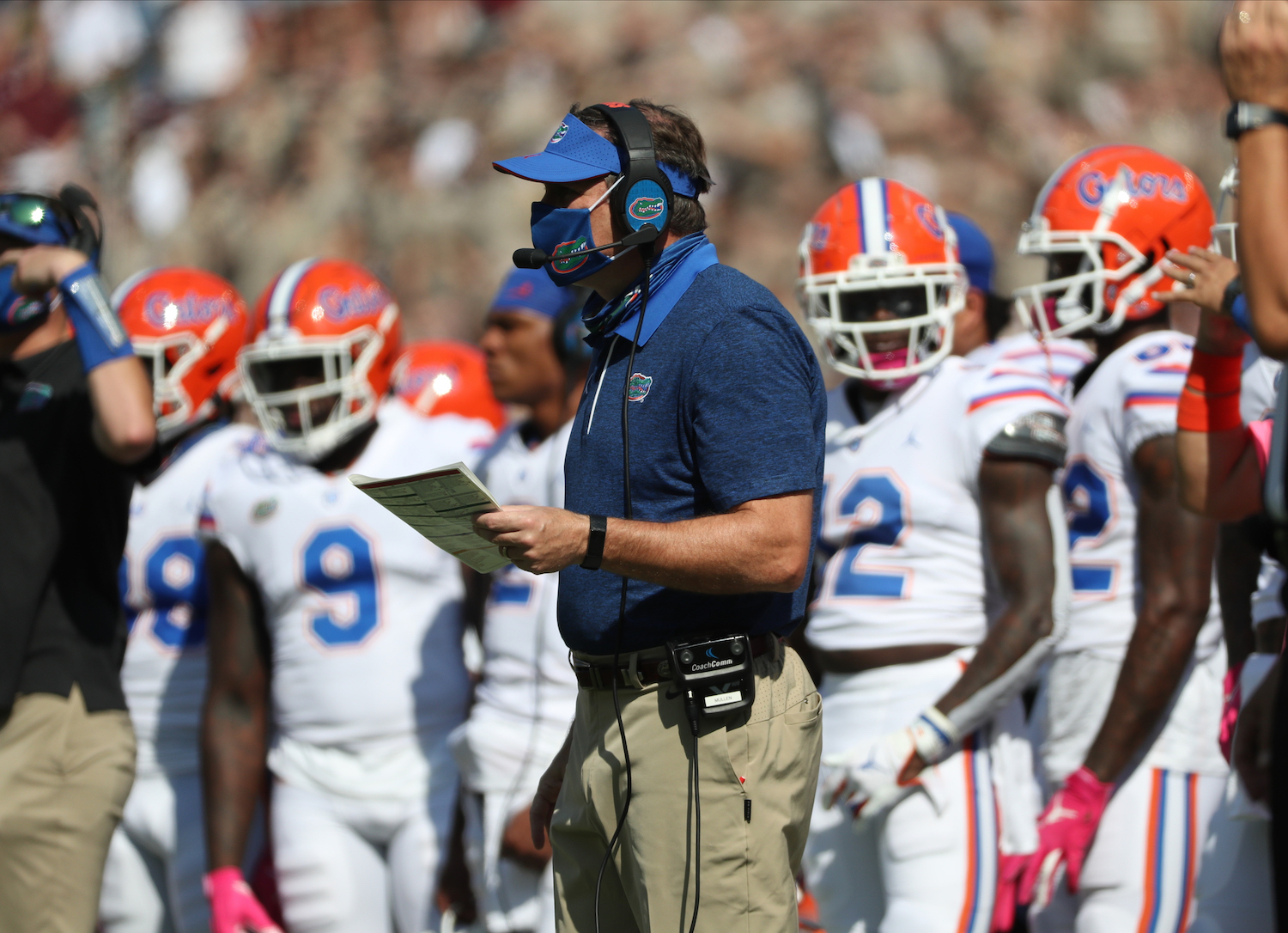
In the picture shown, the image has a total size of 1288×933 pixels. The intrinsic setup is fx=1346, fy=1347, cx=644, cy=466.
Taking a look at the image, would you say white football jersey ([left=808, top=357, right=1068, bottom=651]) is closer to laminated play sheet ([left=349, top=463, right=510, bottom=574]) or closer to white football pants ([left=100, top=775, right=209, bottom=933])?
laminated play sheet ([left=349, top=463, right=510, bottom=574])

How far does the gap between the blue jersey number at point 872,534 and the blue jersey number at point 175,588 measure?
7.04 ft

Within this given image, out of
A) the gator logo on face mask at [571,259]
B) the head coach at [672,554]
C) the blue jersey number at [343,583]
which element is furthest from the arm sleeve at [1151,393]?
the blue jersey number at [343,583]

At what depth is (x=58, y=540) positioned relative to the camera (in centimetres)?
316

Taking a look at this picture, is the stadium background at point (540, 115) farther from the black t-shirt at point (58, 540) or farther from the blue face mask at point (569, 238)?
the blue face mask at point (569, 238)

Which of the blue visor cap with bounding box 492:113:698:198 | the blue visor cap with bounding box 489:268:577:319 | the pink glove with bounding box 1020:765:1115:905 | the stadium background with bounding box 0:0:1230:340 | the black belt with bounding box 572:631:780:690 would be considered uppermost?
the stadium background with bounding box 0:0:1230:340

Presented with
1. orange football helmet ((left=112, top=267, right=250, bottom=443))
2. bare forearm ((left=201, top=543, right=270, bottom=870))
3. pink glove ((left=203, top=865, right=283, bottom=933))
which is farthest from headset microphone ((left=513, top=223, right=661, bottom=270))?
orange football helmet ((left=112, top=267, right=250, bottom=443))

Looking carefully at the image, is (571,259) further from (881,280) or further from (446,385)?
(446,385)

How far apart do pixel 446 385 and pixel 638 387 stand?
4.76 meters

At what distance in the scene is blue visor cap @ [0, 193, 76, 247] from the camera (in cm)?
336

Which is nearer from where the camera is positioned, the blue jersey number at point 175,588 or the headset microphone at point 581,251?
the headset microphone at point 581,251

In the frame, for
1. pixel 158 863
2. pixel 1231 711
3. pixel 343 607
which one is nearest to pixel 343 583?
pixel 343 607

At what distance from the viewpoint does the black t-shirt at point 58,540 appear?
3.11m

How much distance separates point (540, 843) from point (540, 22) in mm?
16130

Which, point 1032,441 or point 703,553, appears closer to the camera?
point 703,553
